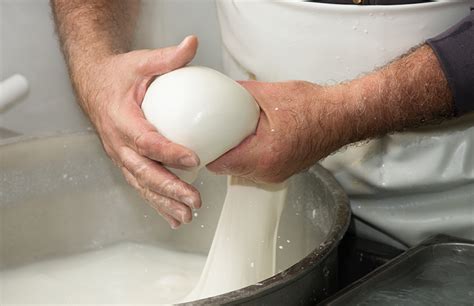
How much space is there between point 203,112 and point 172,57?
0.34 feet

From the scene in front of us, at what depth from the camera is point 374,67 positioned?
43.1 inches

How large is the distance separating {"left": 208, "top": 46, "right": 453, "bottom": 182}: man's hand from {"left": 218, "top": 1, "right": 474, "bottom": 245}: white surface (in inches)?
2.9

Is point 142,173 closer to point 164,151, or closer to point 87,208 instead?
point 164,151

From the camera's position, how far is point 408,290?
91cm

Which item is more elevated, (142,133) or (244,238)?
(142,133)

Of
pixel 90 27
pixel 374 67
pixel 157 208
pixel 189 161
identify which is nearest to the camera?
pixel 189 161

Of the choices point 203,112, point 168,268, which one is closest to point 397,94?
point 203,112

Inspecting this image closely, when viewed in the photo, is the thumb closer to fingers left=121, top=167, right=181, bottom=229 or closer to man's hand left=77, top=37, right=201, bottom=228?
man's hand left=77, top=37, right=201, bottom=228

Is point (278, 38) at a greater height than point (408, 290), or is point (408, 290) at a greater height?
point (278, 38)

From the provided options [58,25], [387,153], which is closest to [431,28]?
[387,153]

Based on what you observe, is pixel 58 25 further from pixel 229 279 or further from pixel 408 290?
pixel 408 290

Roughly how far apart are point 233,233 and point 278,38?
0.31 m

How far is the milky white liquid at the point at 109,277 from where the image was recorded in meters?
1.24

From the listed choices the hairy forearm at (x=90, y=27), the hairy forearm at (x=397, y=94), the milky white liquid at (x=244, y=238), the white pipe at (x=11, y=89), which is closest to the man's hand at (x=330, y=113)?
the hairy forearm at (x=397, y=94)
